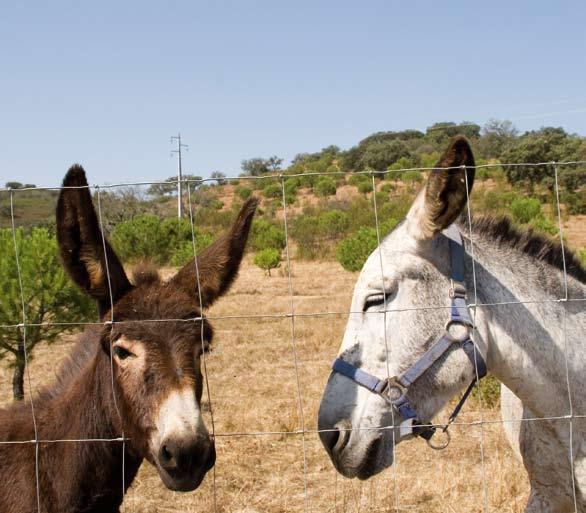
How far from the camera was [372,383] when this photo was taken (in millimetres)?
2410

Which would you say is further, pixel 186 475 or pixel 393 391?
pixel 393 391

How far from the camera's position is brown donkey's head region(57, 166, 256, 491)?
7.48 ft

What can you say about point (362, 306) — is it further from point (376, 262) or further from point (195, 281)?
point (195, 281)

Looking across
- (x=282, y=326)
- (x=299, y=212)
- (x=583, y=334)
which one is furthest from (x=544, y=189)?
(x=583, y=334)

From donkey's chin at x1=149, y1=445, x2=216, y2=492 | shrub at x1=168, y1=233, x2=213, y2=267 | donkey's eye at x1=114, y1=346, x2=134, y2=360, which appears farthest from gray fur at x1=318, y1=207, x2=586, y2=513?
shrub at x1=168, y1=233, x2=213, y2=267

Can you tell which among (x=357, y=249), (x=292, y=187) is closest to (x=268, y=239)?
(x=357, y=249)

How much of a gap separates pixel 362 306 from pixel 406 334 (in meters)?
0.22

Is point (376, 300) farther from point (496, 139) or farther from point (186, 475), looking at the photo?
point (496, 139)

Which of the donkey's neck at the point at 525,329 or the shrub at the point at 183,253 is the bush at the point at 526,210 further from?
the donkey's neck at the point at 525,329

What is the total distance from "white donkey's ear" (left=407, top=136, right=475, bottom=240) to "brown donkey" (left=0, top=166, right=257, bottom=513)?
2.78 ft

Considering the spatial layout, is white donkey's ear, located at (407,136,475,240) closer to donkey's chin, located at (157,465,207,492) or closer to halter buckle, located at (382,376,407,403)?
halter buckle, located at (382,376,407,403)

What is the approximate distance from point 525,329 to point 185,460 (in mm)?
1501

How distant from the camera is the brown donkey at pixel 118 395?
7.64 feet

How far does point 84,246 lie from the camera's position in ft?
8.53
